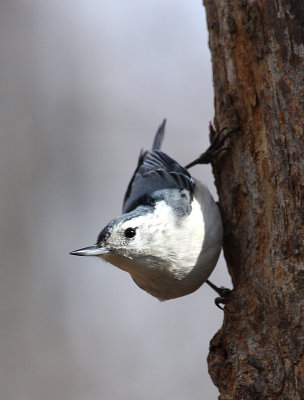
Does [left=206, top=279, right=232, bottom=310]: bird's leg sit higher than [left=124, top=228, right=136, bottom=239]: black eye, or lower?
lower

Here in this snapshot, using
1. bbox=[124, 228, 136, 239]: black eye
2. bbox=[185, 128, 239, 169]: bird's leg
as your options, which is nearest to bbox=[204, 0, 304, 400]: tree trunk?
bbox=[185, 128, 239, 169]: bird's leg

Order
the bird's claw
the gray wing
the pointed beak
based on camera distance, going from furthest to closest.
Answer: the gray wing, the bird's claw, the pointed beak

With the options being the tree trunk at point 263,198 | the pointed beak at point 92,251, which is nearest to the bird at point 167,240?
the pointed beak at point 92,251

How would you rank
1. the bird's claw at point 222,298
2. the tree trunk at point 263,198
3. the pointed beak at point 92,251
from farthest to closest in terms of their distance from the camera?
1. the bird's claw at point 222,298
2. the pointed beak at point 92,251
3. the tree trunk at point 263,198

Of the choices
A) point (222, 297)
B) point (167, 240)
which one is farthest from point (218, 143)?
point (222, 297)

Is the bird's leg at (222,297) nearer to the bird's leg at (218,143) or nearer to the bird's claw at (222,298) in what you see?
the bird's claw at (222,298)

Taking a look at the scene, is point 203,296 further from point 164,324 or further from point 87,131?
point 87,131

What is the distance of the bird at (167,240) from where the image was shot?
2164mm

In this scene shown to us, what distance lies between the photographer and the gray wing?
239 cm

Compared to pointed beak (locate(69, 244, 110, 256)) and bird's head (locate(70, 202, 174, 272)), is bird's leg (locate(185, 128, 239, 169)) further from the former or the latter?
pointed beak (locate(69, 244, 110, 256))

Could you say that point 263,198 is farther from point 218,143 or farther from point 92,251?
point 92,251

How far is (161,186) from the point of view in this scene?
2.54m

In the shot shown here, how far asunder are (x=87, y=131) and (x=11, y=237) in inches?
49.8

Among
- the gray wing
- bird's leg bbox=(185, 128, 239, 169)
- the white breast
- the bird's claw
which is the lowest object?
the bird's claw
